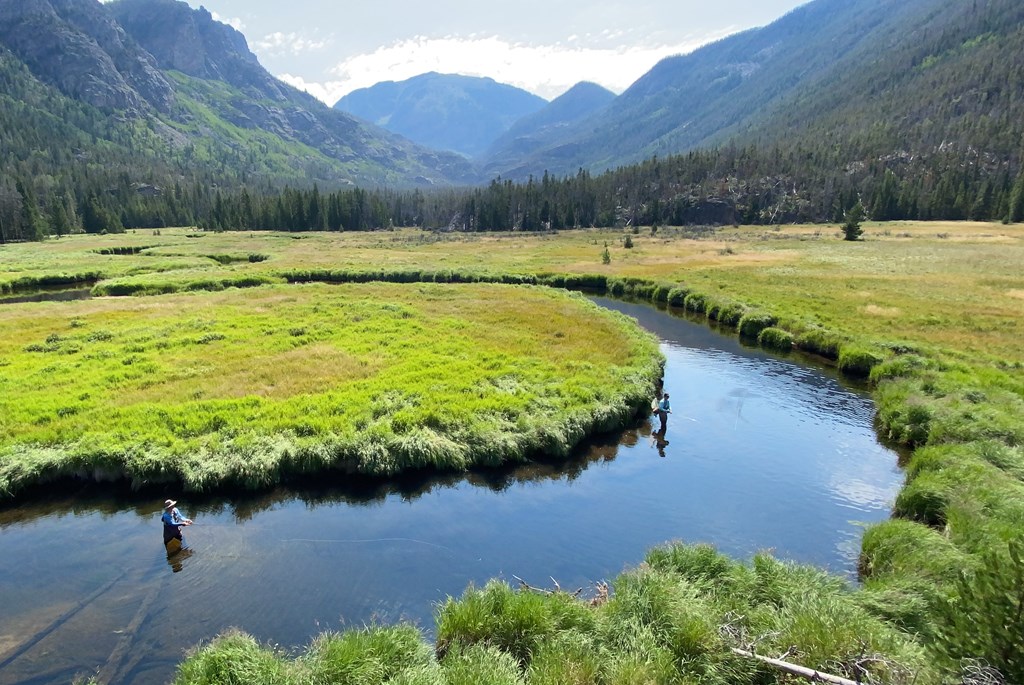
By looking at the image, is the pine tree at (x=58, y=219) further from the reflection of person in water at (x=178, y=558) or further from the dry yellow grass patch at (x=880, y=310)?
the dry yellow grass patch at (x=880, y=310)

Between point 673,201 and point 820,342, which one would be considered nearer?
point 820,342

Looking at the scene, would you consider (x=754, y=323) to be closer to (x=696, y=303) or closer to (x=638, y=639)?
(x=696, y=303)

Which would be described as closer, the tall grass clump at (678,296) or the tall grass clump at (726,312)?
the tall grass clump at (726,312)

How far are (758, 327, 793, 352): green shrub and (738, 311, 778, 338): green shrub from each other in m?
1.34

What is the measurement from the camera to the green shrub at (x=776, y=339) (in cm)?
4088

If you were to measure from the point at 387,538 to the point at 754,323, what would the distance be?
123 ft

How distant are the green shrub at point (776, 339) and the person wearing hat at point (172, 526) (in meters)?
39.4

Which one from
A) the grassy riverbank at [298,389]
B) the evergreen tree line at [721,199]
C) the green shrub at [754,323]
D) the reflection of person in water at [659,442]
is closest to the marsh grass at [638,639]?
the grassy riverbank at [298,389]

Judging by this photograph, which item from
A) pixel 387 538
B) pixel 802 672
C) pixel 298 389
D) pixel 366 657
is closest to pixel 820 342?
pixel 387 538

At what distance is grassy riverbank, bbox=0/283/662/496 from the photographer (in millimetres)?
20922

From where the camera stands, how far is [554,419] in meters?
24.8

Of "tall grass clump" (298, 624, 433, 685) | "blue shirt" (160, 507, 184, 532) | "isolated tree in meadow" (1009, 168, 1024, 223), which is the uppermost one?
"isolated tree in meadow" (1009, 168, 1024, 223)

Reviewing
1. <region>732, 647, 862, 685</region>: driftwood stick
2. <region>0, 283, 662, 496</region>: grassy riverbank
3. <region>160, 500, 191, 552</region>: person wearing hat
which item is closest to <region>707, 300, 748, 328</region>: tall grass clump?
<region>0, 283, 662, 496</region>: grassy riverbank

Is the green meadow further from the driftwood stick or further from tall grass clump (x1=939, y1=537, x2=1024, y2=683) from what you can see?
the driftwood stick
